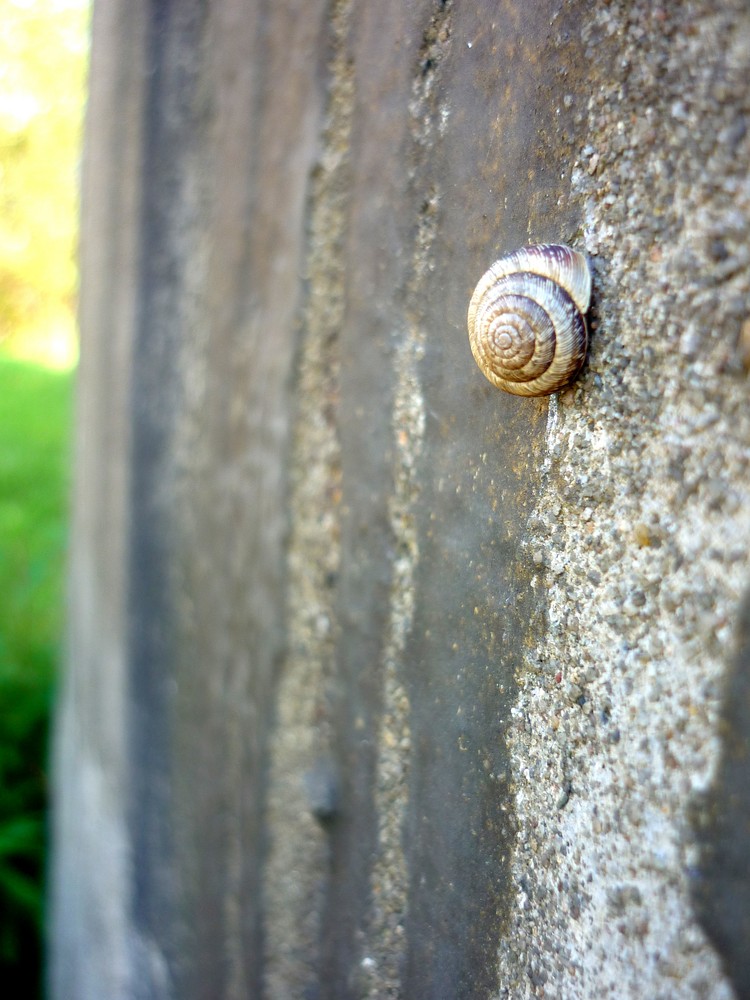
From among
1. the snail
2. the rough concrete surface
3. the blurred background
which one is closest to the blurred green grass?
the blurred background

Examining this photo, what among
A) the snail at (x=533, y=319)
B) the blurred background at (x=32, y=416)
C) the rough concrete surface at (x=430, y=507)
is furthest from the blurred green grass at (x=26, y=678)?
the snail at (x=533, y=319)

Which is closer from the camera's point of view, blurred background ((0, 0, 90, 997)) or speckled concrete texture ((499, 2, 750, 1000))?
speckled concrete texture ((499, 2, 750, 1000))

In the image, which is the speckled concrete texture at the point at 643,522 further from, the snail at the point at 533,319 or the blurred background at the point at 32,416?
the blurred background at the point at 32,416

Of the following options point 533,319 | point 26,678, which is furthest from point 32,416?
point 533,319

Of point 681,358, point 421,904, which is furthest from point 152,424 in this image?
point 681,358

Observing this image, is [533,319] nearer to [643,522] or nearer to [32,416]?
[643,522]

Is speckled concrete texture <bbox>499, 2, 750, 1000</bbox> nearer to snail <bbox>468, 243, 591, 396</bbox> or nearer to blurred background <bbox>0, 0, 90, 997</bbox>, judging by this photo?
snail <bbox>468, 243, 591, 396</bbox>

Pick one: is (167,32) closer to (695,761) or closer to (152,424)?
(152,424)
